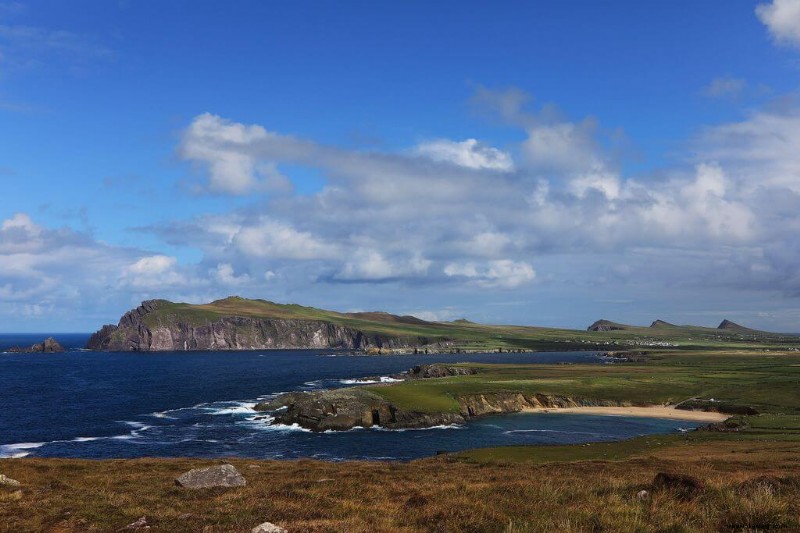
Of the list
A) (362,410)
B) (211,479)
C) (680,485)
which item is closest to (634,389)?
(362,410)

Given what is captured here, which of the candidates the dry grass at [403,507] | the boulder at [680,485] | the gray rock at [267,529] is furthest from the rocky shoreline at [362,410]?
the gray rock at [267,529]

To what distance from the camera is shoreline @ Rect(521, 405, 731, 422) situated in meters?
105

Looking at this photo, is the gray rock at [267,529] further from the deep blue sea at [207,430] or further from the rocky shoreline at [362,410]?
the rocky shoreline at [362,410]

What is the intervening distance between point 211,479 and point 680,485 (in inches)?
995

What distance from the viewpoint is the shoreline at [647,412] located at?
343ft

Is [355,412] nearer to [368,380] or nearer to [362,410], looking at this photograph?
[362,410]

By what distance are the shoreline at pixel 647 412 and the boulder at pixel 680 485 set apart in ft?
303

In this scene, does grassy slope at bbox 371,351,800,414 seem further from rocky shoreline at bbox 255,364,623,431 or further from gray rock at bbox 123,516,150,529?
gray rock at bbox 123,516,150,529

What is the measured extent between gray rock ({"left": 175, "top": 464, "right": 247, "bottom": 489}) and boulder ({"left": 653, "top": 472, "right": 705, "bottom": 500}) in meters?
22.8

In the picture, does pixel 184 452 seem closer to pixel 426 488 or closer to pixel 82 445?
pixel 82 445

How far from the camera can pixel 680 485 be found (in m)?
21.9

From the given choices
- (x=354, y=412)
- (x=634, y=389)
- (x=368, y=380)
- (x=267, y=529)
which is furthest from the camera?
(x=368, y=380)

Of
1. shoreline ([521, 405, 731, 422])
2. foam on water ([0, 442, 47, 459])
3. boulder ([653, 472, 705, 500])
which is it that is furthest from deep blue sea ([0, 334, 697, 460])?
boulder ([653, 472, 705, 500])

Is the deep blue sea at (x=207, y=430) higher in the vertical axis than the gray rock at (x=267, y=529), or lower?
lower
